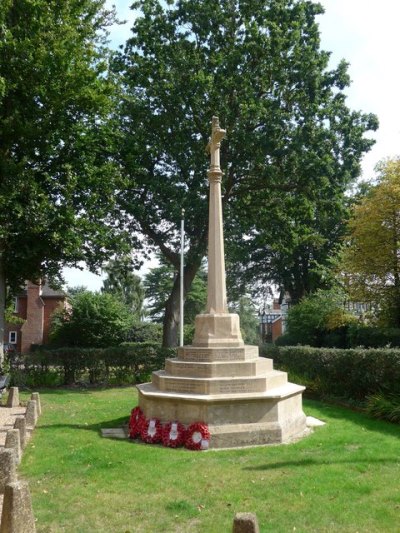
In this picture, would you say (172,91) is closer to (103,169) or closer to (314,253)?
(103,169)

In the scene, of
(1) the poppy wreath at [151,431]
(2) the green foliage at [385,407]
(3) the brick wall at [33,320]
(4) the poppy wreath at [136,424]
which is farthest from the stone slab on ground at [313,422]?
(3) the brick wall at [33,320]

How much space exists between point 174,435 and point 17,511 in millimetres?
5116

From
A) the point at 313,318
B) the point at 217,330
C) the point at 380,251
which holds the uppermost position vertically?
the point at 380,251

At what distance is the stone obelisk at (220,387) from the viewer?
980 centimetres

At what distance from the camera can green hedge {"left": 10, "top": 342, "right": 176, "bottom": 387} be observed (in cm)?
2147

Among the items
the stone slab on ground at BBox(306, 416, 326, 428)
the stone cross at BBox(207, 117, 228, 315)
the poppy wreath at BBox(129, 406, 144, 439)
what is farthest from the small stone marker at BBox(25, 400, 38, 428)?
the stone slab on ground at BBox(306, 416, 326, 428)

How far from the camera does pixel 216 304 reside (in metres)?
11.9

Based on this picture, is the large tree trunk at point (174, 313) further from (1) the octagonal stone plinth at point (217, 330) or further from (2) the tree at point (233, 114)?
(1) the octagonal stone plinth at point (217, 330)

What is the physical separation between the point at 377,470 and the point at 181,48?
21102mm

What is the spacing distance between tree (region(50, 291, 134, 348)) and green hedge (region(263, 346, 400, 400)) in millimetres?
17053

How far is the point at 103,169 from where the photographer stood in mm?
20203

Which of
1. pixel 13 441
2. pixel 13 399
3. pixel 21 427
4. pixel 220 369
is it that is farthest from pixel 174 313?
pixel 13 441

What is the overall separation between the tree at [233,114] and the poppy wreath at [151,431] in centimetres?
1315

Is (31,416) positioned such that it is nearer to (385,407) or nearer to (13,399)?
(13,399)
